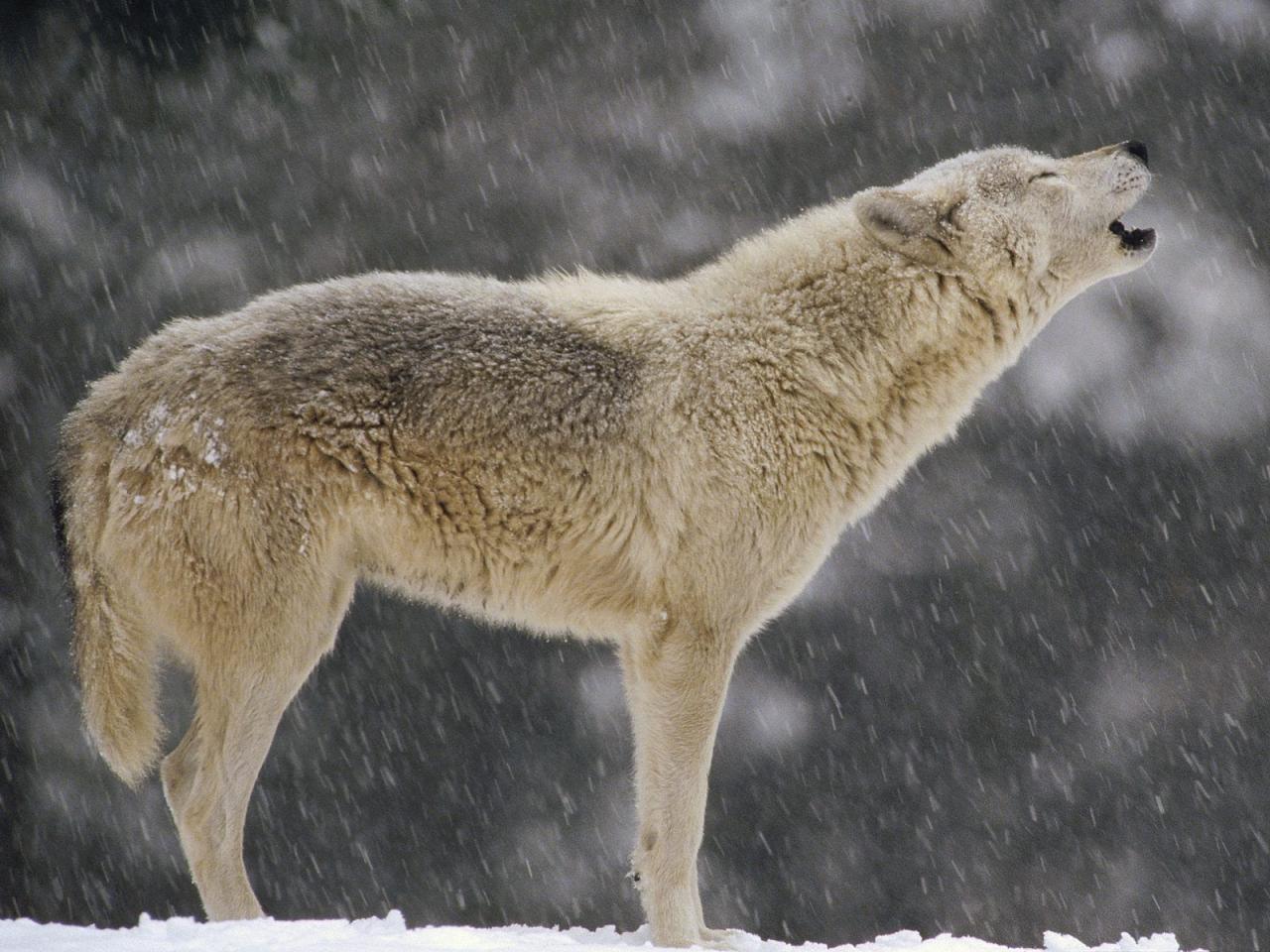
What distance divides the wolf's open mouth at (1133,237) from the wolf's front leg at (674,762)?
197cm

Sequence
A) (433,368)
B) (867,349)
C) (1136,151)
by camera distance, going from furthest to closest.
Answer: (1136,151) → (867,349) → (433,368)

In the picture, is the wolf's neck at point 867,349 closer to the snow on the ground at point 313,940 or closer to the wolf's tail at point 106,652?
the snow on the ground at point 313,940

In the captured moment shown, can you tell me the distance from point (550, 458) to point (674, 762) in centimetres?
103

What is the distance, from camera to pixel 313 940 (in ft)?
10.9

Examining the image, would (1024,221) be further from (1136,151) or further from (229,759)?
(229,759)

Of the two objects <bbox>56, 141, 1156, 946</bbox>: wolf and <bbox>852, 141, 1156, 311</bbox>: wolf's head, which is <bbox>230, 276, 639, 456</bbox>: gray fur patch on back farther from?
<bbox>852, 141, 1156, 311</bbox>: wolf's head

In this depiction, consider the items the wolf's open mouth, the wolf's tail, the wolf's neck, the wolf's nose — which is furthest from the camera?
the wolf's nose

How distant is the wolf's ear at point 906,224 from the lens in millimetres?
4664

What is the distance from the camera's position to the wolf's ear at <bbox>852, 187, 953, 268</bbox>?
4.66m

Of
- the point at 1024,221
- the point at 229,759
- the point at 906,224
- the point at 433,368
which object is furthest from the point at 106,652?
the point at 1024,221

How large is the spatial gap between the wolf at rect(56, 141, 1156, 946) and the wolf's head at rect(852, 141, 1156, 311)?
0.01m

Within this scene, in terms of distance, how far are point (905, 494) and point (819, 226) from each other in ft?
17.5

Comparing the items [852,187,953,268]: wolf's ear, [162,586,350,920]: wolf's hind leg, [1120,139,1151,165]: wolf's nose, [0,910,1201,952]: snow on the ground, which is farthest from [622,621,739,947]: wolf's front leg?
[1120,139,1151,165]: wolf's nose

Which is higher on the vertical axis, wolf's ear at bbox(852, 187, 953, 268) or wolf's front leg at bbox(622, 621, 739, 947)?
wolf's ear at bbox(852, 187, 953, 268)
